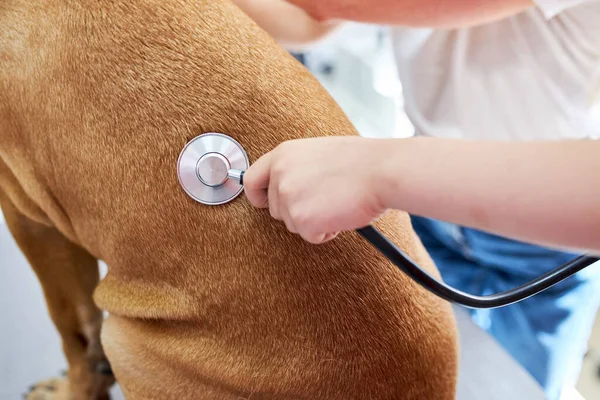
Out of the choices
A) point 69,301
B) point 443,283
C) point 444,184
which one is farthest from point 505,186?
point 69,301

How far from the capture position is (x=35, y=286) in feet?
4.11

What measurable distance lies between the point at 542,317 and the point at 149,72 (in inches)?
38.4

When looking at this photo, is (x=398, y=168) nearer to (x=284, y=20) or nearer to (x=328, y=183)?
(x=328, y=183)

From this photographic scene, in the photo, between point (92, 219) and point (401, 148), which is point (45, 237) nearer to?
point (92, 219)

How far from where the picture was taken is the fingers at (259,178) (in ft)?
1.61

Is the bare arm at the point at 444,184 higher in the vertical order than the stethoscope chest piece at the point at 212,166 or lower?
lower

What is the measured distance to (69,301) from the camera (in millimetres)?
959

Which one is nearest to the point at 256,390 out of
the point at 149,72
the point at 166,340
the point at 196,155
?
the point at 166,340

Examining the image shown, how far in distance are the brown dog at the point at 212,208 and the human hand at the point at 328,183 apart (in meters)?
0.13

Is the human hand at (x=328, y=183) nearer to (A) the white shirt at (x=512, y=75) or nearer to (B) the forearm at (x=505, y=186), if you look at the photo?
(B) the forearm at (x=505, y=186)

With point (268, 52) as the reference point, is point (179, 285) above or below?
below

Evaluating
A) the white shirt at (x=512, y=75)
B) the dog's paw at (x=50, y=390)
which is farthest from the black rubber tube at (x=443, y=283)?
the dog's paw at (x=50, y=390)

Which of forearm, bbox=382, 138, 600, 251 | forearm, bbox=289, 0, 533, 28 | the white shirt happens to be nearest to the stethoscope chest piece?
forearm, bbox=382, 138, 600, 251

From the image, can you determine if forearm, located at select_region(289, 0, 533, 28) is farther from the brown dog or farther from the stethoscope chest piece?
the stethoscope chest piece
